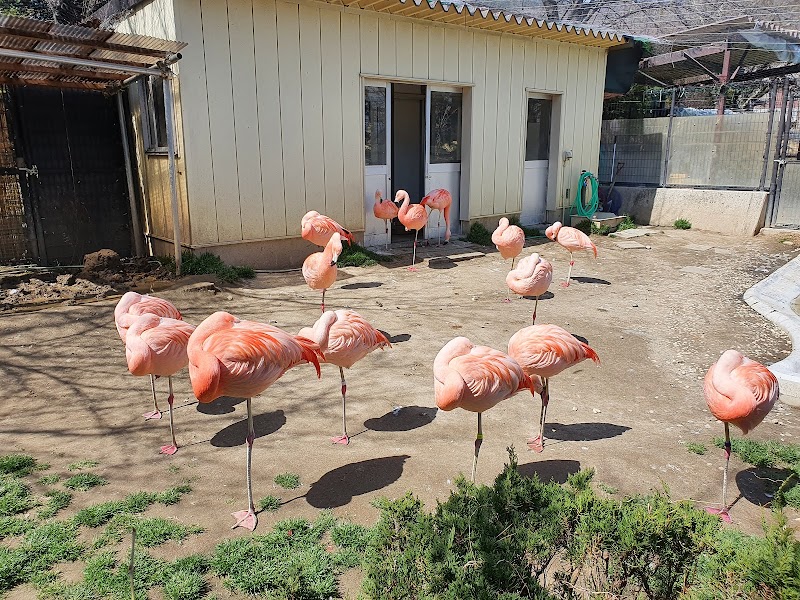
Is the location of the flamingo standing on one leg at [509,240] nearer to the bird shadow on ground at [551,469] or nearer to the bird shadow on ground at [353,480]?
the bird shadow on ground at [551,469]

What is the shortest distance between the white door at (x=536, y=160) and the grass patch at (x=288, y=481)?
9.82 meters

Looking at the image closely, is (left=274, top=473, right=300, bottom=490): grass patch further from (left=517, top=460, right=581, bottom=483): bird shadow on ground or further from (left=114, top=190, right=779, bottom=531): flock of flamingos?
(left=517, top=460, right=581, bottom=483): bird shadow on ground

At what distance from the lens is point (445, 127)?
35.0 feet

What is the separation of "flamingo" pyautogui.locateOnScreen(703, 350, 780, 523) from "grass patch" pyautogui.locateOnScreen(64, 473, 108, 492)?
11.5 ft

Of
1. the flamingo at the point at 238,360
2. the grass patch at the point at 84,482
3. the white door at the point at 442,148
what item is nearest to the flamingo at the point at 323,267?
the flamingo at the point at 238,360

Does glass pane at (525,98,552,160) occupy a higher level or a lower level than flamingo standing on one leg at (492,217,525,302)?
higher

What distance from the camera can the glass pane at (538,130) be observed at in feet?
39.5

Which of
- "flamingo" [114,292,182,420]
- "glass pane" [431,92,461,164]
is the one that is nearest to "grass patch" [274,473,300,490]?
"flamingo" [114,292,182,420]

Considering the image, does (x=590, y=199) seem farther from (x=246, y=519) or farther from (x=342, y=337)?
(x=246, y=519)

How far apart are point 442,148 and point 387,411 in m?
7.51

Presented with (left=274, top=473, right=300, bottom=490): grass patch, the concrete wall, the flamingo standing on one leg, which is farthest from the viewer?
the concrete wall

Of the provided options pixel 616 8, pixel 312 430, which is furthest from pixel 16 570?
pixel 616 8

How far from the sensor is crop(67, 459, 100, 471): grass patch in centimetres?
343

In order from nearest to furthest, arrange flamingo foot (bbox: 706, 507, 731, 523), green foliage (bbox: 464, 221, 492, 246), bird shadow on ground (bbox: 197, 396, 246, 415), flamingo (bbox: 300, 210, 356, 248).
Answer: flamingo foot (bbox: 706, 507, 731, 523) < bird shadow on ground (bbox: 197, 396, 246, 415) < flamingo (bbox: 300, 210, 356, 248) < green foliage (bbox: 464, 221, 492, 246)
